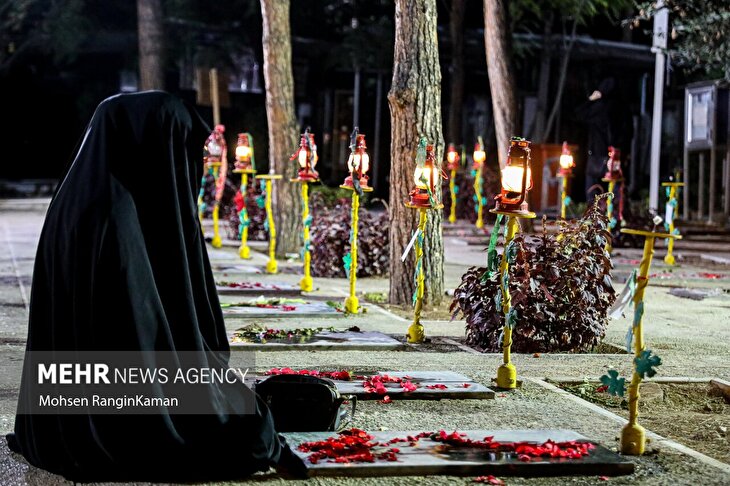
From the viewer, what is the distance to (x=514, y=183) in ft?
24.9

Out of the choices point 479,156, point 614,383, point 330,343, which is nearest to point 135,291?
point 614,383

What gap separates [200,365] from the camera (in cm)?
562

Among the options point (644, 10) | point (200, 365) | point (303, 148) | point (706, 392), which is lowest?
point (706, 392)

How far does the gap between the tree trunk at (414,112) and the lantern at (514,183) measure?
417 cm

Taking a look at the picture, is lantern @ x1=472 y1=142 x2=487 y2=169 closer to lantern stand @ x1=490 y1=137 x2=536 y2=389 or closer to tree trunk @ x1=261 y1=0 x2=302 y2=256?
tree trunk @ x1=261 y1=0 x2=302 y2=256

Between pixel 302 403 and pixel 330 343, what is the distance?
10.2 ft

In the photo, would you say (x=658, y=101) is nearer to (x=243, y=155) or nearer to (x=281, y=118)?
(x=281, y=118)

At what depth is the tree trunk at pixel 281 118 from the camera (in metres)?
17.0

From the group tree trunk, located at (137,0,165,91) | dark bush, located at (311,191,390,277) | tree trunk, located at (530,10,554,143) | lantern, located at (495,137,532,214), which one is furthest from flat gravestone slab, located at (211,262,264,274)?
tree trunk, located at (530,10,554,143)

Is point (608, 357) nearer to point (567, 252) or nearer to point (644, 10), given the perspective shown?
point (567, 252)

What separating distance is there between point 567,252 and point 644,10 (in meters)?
13.6

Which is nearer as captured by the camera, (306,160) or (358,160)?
(358,160)

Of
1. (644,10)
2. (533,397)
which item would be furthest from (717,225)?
(533,397)

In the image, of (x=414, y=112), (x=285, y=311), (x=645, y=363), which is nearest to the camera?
(x=645, y=363)
